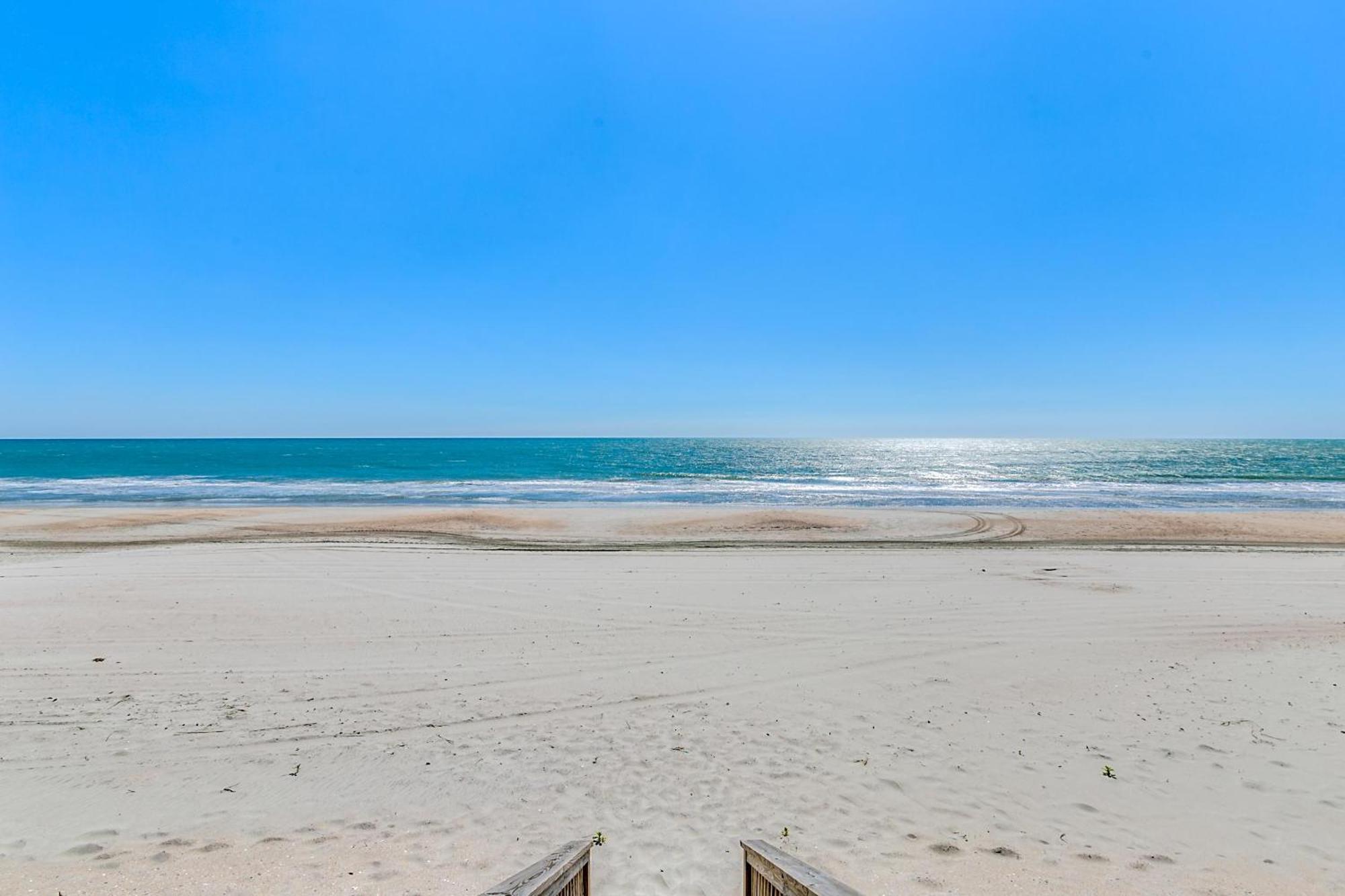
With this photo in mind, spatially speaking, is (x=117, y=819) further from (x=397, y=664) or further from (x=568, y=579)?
(x=568, y=579)

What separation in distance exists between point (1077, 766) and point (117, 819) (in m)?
8.58

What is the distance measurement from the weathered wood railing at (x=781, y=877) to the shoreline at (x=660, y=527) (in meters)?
13.8

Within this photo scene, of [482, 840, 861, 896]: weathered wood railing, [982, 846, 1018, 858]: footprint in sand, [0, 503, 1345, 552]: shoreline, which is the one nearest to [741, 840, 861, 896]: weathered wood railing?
[482, 840, 861, 896]: weathered wood railing

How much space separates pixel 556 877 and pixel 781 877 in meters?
1.14

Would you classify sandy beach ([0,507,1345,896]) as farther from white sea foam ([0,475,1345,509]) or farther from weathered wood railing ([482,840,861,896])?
white sea foam ([0,475,1345,509])

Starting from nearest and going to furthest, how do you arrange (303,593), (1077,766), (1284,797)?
1. (1284,797)
2. (1077,766)
3. (303,593)

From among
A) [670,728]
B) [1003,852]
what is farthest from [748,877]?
[670,728]

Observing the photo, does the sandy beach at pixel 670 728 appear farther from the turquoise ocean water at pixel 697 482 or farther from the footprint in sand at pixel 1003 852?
the turquoise ocean water at pixel 697 482

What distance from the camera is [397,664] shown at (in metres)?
8.11

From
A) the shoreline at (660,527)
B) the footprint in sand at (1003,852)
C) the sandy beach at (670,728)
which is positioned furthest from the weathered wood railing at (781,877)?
the shoreline at (660,527)

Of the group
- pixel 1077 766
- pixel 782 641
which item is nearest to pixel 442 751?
pixel 782 641

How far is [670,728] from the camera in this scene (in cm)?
638

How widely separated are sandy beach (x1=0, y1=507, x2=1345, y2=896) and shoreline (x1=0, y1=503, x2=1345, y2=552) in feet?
15.9

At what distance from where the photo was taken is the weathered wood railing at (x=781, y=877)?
2594mm
